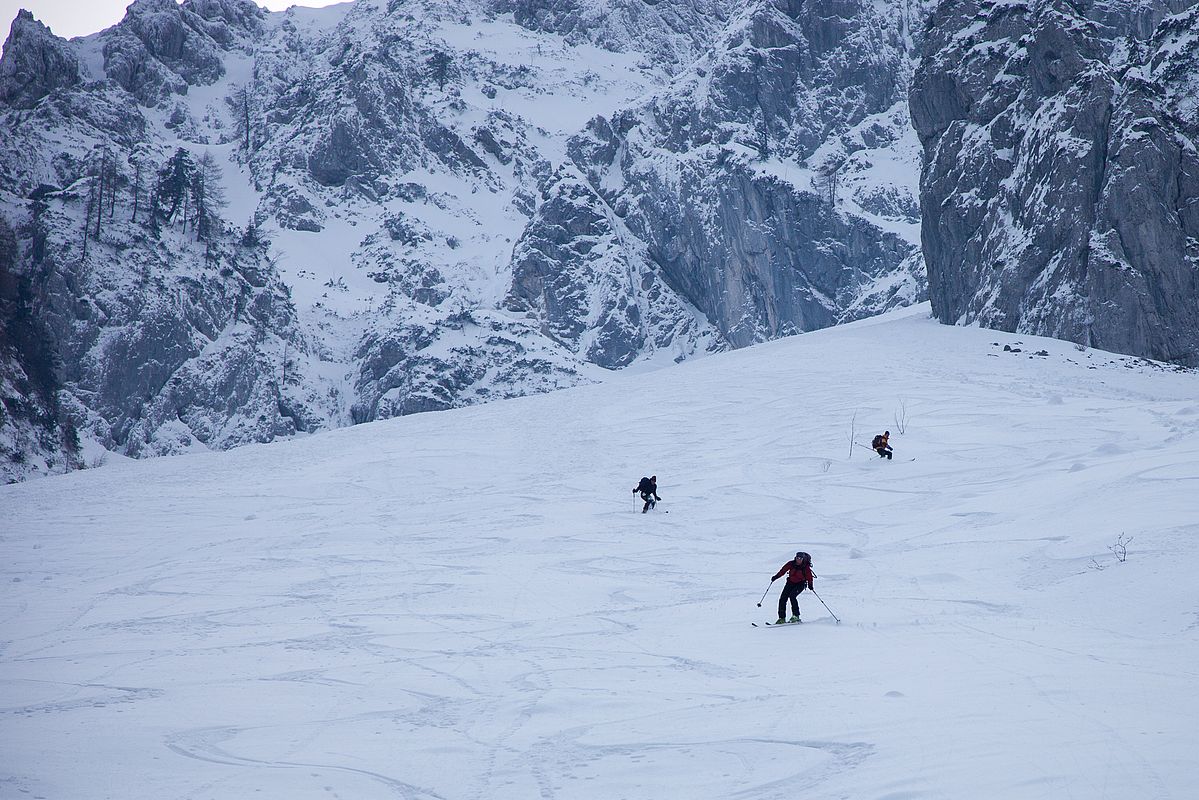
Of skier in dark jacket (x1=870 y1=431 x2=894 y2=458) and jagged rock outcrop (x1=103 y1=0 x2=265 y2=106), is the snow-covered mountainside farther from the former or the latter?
skier in dark jacket (x1=870 y1=431 x2=894 y2=458)

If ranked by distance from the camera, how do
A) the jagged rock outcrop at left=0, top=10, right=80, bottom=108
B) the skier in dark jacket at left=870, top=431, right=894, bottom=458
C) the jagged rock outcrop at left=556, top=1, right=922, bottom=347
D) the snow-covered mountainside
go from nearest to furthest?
1. the skier in dark jacket at left=870, top=431, right=894, bottom=458
2. the snow-covered mountainside
3. the jagged rock outcrop at left=0, top=10, right=80, bottom=108
4. the jagged rock outcrop at left=556, top=1, right=922, bottom=347

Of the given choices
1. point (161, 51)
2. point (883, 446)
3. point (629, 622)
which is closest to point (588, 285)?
point (161, 51)

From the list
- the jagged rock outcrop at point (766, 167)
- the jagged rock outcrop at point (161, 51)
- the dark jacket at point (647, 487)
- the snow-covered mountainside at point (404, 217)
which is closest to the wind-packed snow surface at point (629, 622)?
the dark jacket at point (647, 487)

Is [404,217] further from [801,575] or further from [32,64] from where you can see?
[801,575]

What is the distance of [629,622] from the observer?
14000 millimetres

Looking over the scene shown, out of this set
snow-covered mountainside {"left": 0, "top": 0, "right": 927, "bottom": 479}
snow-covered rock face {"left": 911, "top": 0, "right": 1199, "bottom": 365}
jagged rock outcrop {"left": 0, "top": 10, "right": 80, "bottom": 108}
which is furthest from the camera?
jagged rock outcrop {"left": 0, "top": 10, "right": 80, "bottom": 108}

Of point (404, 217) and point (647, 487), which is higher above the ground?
point (404, 217)

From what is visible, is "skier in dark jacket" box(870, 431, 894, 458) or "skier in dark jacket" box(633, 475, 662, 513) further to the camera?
"skier in dark jacket" box(870, 431, 894, 458)

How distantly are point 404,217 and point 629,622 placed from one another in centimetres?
14373

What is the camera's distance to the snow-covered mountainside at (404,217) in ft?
267

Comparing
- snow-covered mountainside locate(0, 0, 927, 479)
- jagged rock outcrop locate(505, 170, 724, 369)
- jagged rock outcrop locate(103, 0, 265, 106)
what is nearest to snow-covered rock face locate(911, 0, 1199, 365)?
snow-covered mountainside locate(0, 0, 927, 479)

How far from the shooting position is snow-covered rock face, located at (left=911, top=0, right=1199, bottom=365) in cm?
5134

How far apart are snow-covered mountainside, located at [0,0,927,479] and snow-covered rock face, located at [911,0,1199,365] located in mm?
58485

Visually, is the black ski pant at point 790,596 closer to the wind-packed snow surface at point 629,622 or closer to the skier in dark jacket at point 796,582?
the skier in dark jacket at point 796,582
